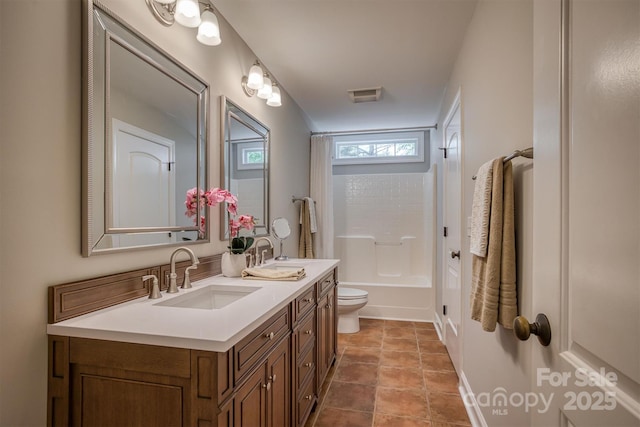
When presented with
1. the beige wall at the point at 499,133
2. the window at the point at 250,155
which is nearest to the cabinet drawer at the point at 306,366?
the beige wall at the point at 499,133

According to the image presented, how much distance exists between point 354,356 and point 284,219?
1329 mm

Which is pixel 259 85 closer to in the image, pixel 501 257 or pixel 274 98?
pixel 274 98

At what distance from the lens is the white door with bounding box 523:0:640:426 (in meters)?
0.47

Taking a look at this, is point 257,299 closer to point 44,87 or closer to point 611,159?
point 44,87

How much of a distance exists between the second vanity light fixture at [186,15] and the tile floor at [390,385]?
7.06 ft

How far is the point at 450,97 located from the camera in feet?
8.82

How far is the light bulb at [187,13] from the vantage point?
4.55ft

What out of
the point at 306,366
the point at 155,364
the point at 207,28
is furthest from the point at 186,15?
the point at 306,366

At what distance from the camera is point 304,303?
5.42 ft

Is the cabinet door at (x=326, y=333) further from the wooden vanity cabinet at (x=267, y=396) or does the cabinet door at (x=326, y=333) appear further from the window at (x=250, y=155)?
the window at (x=250, y=155)

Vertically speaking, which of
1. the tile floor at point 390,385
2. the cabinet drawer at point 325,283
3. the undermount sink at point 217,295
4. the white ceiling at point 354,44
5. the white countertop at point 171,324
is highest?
the white ceiling at point 354,44

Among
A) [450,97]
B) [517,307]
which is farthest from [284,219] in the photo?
[517,307]

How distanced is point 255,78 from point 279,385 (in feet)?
5.90

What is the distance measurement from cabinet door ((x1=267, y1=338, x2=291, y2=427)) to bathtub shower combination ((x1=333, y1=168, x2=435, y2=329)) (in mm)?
2722
